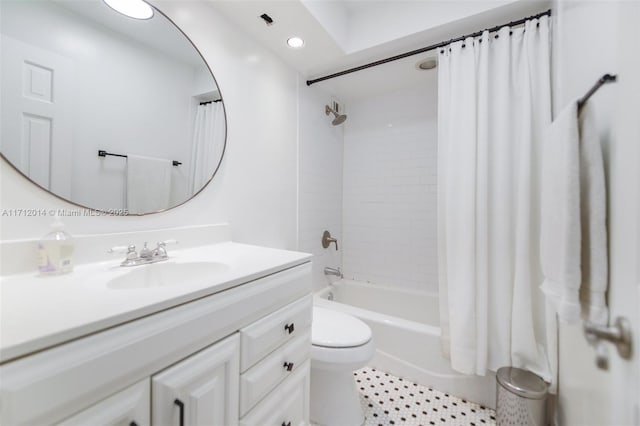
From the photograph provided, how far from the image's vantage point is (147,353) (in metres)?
0.54

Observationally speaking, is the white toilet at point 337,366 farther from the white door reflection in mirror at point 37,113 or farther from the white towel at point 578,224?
the white door reflection in mirror at point 37,113

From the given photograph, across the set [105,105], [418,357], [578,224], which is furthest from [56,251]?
[418,357]

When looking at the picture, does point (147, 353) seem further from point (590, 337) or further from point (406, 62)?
point (406, 62)

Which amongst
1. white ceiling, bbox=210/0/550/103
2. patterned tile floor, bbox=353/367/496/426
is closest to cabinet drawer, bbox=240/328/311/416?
patterned tile floor, bbox=353/367/496/426

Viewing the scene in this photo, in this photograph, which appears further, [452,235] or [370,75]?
[370,75]

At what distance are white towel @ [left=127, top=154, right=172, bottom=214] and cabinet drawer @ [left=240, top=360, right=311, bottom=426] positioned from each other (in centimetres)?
88

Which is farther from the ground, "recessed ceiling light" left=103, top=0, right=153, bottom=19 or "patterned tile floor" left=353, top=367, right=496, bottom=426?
"recessed ceiling light" left=103, top=0, right=153, bottom=19

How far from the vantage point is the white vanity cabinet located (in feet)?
1.39

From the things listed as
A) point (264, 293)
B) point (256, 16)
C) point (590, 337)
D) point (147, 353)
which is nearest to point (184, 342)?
point (147, 353)

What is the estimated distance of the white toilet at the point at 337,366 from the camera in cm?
123

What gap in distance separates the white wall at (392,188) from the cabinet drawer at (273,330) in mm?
1495

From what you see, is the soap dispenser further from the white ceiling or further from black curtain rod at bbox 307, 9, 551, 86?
black curtain rod at bbox 307, 9, 551, 86

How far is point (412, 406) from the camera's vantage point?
1.47 meters

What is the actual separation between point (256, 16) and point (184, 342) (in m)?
1.61
